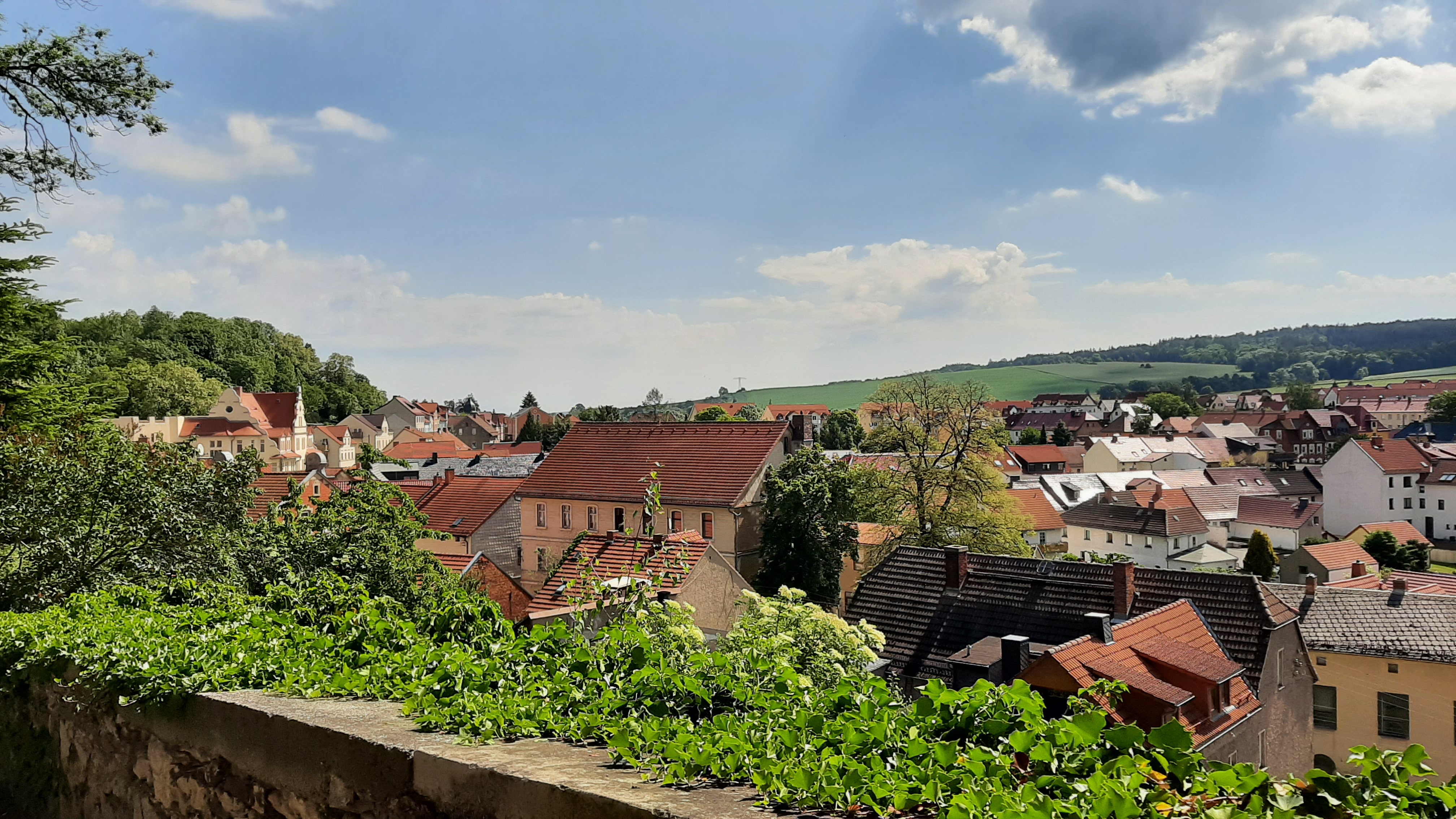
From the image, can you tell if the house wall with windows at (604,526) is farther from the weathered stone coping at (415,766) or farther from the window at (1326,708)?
the weathered stone coping at (415,766)

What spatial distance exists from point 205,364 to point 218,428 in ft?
89.5

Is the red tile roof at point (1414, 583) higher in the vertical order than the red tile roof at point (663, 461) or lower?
lower

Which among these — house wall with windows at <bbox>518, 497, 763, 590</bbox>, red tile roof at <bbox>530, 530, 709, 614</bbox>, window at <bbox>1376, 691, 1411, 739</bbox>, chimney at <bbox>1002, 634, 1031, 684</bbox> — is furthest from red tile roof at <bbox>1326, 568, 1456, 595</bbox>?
red tile roof at <bbox>530, 530, 709, 614</bbox>

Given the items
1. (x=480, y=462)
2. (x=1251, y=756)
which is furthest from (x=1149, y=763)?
(x=480, y=462)

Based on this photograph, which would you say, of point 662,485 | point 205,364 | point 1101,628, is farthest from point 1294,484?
point 205,364

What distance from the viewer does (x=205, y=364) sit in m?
106

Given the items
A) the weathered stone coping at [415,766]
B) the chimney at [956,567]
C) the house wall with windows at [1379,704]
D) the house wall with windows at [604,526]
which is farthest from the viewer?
the house wall with windows at [604,526]

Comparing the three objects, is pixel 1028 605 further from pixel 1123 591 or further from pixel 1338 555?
pixel 1338 555

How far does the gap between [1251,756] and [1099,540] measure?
39248mm

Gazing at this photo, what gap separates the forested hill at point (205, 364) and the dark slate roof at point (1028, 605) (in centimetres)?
6454

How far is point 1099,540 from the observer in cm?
5381

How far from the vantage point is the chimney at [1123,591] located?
19.8 meters

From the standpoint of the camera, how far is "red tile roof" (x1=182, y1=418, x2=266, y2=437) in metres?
81.9

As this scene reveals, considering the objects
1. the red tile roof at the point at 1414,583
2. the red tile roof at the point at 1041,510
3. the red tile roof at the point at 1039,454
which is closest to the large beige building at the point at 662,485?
Answer: the red tile roof at the point at 1414,583
